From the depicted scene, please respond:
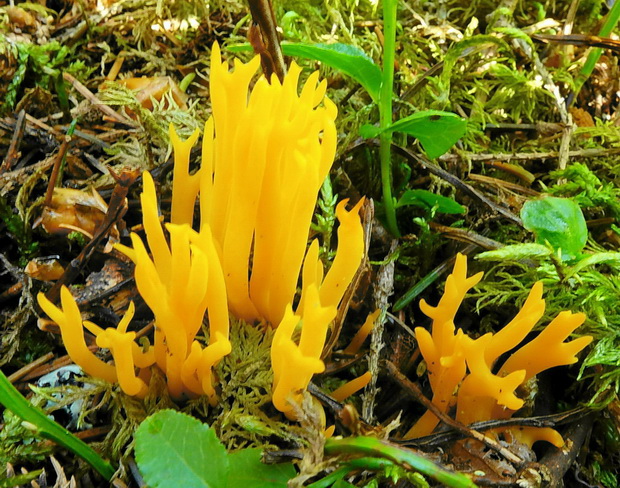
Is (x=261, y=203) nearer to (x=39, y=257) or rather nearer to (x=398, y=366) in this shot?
(x=398, y=366)

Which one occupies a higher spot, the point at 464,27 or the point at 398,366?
the point at 464,27

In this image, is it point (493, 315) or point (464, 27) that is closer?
point (493, 315)

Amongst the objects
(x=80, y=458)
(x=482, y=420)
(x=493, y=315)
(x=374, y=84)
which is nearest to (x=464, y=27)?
(x=374, y=84)

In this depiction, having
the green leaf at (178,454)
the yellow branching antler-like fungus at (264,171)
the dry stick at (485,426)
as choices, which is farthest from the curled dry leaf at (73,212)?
the dry stick at (485,426)

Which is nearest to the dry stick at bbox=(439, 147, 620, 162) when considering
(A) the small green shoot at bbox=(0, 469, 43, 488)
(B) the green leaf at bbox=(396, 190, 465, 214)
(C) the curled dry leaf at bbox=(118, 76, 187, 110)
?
(B) the green leaf at bbox=(396, 190, 465, 214)

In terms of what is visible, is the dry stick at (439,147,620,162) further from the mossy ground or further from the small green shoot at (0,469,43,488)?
the small green shoot at (0,469,43,488)

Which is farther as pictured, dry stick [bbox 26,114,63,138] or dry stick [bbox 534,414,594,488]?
dry stick [bbox 26,114,63,138]
